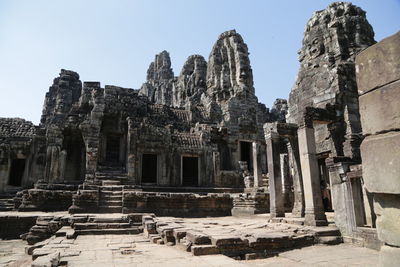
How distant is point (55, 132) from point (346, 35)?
674 inches

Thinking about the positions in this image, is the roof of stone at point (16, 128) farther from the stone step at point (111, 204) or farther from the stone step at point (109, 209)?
the stone step at point (109, 209)

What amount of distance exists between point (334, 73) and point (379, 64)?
846 centimetres

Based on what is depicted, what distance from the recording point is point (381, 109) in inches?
96.7

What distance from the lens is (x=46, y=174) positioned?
17.5 metres

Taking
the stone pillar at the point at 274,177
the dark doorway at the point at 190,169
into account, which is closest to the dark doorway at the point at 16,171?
the dark doorway at the point at 190,169

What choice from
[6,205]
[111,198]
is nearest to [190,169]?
[111,198]

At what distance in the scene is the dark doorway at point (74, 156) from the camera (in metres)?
19.7

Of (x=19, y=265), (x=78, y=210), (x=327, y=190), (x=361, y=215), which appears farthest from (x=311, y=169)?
(x=78, y=210)

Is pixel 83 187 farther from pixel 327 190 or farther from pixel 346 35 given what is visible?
pixel 346 35

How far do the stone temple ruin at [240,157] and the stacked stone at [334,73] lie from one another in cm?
5

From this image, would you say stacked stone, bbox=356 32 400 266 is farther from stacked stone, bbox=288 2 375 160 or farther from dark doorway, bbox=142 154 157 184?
dark doorway, bbox=142 154 157 184

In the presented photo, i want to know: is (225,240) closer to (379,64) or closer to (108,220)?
(379,64)

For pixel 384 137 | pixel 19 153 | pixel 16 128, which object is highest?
pixel 16 128

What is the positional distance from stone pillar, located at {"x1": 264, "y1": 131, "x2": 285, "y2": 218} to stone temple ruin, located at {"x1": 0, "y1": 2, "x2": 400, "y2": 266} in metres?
0.04
